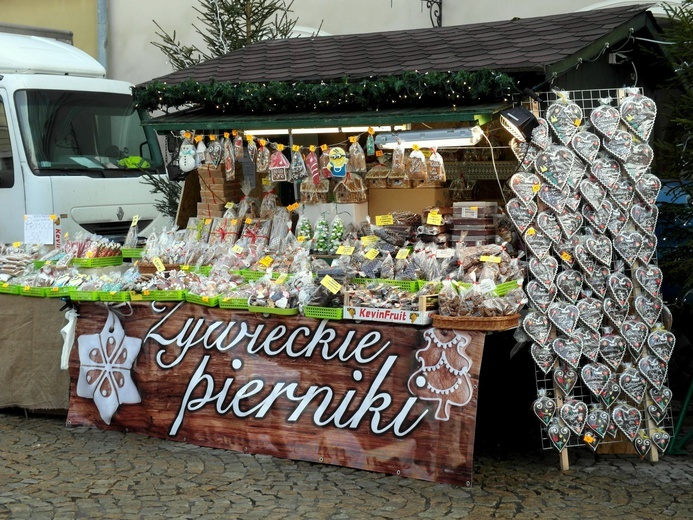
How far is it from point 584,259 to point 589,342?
519mm

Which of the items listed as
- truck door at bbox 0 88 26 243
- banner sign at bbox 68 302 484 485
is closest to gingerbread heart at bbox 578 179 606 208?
banner sign at bbox 68 302 484 485

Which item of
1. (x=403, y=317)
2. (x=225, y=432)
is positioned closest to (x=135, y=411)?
(x=225, y=432)

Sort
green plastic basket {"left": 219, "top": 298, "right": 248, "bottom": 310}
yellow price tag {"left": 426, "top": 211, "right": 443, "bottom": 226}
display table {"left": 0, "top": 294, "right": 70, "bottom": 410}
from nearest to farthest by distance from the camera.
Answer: green plastic basket {"left": 219, "top": 298, "right": 248, "bottom": 310}, yellow price tag {"left": 426, "top": 211, "right": 443, "bottom": 226}, display table {"left": 0, "top": 294, "right": 70, "bottom": 410}

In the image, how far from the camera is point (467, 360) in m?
5.55

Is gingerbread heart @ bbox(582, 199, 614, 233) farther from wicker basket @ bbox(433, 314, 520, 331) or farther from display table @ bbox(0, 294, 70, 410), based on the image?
display table @ bbox(0, 294, 70, 410)

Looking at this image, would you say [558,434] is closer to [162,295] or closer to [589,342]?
[589,342]

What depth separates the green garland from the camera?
6.12m

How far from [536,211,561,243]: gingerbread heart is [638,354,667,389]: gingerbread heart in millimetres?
996

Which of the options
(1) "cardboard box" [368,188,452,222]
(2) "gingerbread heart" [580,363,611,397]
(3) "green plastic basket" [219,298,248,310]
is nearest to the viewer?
(2) "gingerbread heart" [580,363,611,397]

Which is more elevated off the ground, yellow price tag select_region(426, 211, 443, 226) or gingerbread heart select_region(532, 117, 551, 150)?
gingerbread heart select_region(532, 117, 551, 150)

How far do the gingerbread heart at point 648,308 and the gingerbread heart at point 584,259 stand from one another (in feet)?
1.25

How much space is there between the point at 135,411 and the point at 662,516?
11.7ft

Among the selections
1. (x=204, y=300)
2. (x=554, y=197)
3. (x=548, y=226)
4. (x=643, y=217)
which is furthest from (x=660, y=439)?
(x=204, y=300)

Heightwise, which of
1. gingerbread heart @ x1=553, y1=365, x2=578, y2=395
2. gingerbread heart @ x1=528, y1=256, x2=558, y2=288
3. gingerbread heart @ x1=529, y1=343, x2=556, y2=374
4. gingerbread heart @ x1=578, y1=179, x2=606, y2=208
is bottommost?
gingerbread heart @ x1=553, y1=365, x2=578, y2=395
